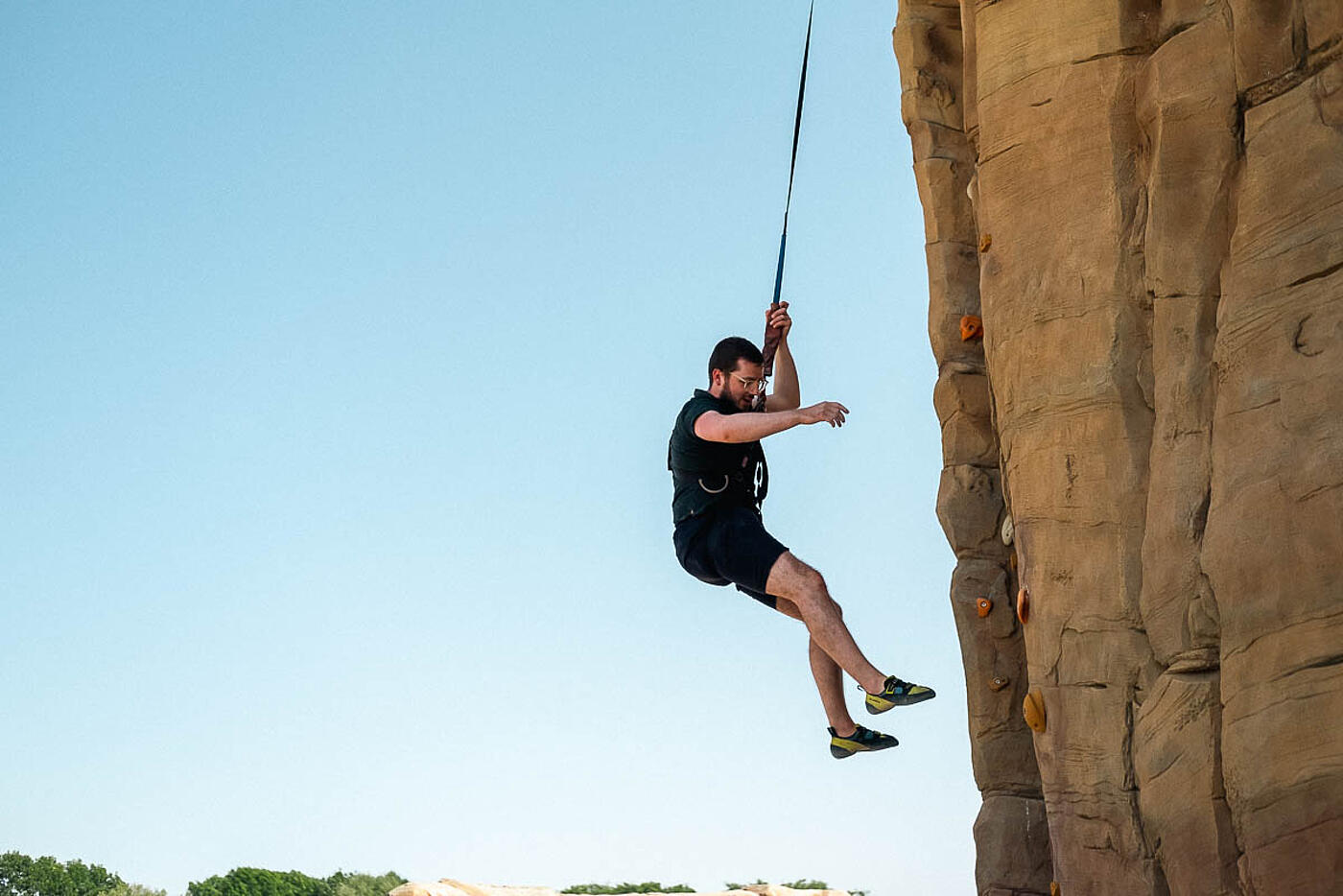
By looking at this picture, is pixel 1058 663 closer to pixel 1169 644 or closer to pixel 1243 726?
pixel 1169 644

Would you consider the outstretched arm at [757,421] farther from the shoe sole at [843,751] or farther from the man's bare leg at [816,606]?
the shoe sole at [843,751]

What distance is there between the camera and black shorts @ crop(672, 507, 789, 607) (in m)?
8.06

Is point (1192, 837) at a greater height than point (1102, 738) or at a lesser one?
lesser

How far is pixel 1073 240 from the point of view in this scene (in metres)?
7.74

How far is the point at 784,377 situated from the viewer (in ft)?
28.3

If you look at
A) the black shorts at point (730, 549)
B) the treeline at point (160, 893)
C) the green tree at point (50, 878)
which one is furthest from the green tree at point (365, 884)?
the black shorts at point (730, 549)

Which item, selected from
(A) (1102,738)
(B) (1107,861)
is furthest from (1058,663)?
(B) (1107,861)

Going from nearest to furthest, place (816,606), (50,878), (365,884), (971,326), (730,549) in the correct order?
1. (816,606)
2. (730,549)
3. (971,326)
4. (365,884)
5. (50,878)

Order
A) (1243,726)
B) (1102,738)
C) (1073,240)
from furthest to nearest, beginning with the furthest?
(1073,240)
(1102,738)
(1243,726)

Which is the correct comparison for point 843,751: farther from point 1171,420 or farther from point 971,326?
point 971,326

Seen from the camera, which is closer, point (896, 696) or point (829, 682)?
point (896, 696)

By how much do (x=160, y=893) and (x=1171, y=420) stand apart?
1830 centimetres

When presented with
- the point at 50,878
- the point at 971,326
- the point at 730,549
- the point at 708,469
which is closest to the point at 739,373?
the point at 708,469

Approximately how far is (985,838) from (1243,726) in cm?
303
